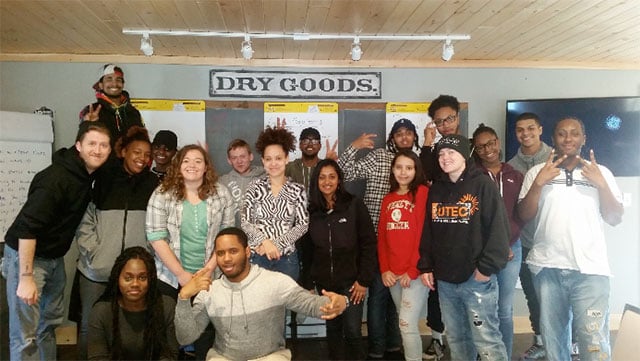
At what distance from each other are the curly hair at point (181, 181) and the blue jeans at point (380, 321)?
4.09ft

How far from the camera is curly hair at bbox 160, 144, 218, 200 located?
255cm

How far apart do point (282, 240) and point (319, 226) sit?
25 centimetres

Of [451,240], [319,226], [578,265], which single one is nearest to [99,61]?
[319,226]

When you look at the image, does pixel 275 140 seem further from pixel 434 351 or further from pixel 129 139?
pixel 434 351

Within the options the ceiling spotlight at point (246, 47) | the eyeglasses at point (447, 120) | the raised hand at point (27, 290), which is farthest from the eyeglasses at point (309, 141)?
the raised hand at point (27, 290)

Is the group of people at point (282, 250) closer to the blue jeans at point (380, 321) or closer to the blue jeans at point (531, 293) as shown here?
the blue jeans at point (380, 321)

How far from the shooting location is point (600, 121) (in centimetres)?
389

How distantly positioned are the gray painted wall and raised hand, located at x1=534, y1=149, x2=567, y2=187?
4.76ft

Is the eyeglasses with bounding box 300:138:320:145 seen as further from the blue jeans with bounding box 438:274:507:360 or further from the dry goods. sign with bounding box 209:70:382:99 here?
the blue jeans with bounding box 438:274:507:360

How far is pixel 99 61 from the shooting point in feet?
12.4

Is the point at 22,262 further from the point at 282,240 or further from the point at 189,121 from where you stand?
the point at 189,121

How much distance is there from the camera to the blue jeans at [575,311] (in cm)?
245

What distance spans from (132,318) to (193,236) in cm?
53

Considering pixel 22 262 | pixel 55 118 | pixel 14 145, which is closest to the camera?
pixel 22 262
